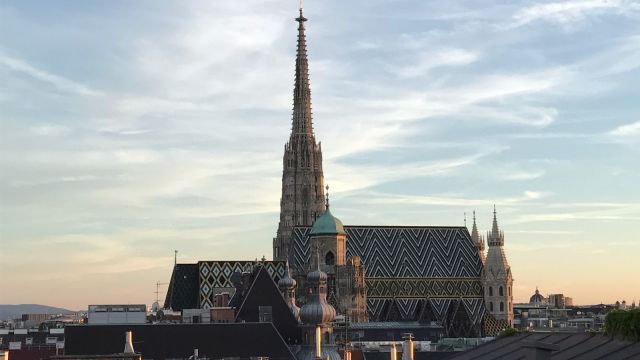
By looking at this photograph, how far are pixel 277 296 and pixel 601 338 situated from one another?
221 ft

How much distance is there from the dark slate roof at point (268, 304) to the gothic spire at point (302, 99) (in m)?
69.5

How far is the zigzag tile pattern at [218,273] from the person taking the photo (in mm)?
151625

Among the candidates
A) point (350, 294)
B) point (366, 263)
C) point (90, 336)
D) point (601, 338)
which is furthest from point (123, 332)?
point (366, 263)

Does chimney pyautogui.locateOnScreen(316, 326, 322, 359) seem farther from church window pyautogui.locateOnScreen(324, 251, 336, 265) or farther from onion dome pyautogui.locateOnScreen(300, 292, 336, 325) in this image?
church window pyautogui.locateOnScreen(324, 251, 336, 265)

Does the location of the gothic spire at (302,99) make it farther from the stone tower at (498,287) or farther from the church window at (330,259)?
the stone tower at (498,287)

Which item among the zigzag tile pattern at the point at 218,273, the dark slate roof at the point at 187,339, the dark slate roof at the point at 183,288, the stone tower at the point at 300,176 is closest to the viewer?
the dark slate roof at the point at 187,339

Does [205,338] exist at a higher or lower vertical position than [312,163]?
lower

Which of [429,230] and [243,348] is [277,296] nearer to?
[243,348]

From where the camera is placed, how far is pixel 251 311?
12106 centimetres

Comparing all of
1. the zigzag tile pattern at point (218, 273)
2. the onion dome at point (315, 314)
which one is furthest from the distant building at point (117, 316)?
the zigzag tile pattern at point (218, 273)

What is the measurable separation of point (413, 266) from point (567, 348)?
12568 centimetres

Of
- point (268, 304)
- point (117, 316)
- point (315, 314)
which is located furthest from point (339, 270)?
point (117, 316)

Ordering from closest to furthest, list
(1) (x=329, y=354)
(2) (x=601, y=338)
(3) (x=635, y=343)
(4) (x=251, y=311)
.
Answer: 1. (3) (x=635, y=343)
2. (2) (x=601, y=338)
3. (1) (x=329, y=354)
4. (4) (x=251, y=311)

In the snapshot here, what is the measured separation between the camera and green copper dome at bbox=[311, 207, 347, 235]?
167500 millimetres
